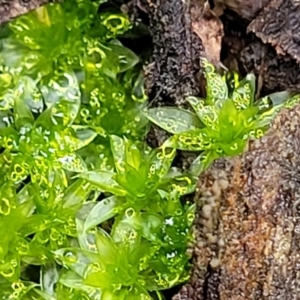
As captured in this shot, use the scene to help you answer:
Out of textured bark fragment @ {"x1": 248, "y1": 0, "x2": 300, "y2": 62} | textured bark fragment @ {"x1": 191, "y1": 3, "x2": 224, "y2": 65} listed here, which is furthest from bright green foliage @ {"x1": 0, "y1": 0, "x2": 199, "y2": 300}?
textured bark fragment @ {"x1": 248, "y1": 0, "x2": 300, "y2": 62}

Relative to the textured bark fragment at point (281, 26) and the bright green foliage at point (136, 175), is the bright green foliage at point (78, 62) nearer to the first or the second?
the bright green foliage at point (136, 175)

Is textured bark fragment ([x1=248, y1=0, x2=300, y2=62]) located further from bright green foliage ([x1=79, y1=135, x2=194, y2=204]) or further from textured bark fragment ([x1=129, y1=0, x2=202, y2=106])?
bright green foliage ([x1=79, y1=135, x2=194, y2=204])

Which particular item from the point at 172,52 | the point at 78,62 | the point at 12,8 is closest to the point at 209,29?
the point at 172,52

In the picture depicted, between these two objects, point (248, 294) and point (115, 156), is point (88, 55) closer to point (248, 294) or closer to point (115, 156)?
point (115, 156)

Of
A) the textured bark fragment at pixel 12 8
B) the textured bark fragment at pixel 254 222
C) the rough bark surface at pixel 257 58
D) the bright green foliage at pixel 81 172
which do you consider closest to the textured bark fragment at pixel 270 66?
the rough bark surface at pixel 257 58

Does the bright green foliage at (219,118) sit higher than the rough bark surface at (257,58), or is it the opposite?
the rough bark surface at (257,58)

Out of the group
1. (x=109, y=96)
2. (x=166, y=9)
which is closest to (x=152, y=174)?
(x=109, y=96)
